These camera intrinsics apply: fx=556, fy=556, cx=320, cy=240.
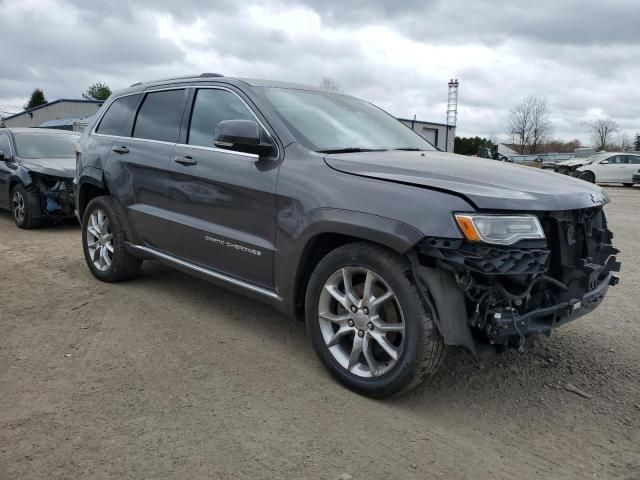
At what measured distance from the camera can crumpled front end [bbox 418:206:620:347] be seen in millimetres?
2684

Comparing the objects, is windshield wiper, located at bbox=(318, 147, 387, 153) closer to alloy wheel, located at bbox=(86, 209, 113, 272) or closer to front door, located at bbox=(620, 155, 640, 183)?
alloy wheel, located at bbox=(86, 209, 113, 272)

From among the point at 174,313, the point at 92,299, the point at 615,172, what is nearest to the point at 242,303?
the point at 174,313

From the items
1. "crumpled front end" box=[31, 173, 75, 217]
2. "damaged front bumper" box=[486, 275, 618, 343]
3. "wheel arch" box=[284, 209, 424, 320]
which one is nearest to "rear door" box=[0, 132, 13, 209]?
"crumpled front end" box=[31, 173, 75, 217]

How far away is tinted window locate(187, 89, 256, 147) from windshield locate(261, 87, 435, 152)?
24cm

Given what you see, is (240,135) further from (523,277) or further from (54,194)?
(54,194)

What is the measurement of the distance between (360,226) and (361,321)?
547mm

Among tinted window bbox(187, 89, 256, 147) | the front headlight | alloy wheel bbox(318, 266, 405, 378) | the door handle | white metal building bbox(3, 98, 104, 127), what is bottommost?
alloy wheel bbox(318, 266, 405, 378)

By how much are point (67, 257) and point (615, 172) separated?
22.9 metres

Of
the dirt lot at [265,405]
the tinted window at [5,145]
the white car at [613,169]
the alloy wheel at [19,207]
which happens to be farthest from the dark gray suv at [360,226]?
the white car at [613,169]

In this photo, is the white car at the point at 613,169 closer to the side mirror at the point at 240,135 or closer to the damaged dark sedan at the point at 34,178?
the damaged dark sedan at the point at 34,178

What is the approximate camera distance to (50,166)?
8547 mm

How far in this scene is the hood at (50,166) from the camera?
27.6 ft

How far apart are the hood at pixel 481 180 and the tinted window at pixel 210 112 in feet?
3.18

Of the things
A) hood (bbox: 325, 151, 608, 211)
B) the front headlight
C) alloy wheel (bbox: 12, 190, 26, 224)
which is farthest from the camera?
alloy wheel (bbox: 12, 190, 26, 224)
